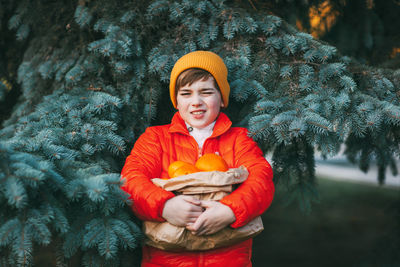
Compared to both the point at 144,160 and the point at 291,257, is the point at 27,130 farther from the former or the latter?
the point at 291,257

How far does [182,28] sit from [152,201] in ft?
4.64

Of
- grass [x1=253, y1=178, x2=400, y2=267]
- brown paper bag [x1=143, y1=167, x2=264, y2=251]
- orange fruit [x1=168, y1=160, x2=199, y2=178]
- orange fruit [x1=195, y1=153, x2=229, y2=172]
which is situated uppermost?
orange fruit [x1=195, y1=153, x2=229, y2=172]

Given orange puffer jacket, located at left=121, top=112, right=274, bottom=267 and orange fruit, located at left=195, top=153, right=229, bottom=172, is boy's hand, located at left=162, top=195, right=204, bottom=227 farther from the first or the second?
orange fruit, located at left=195, top=153, right=229, bottom=172

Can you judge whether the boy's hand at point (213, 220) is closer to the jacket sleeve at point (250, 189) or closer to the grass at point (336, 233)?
the jacket sleeve at point (250, 189)

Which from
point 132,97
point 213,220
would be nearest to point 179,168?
point 213,220

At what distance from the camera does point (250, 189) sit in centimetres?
180

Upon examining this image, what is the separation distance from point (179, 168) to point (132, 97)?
90 centimetres

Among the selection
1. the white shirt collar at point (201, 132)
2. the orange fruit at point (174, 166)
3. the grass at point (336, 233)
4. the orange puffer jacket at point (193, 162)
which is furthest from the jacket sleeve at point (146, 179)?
the grass at point (336, 233)

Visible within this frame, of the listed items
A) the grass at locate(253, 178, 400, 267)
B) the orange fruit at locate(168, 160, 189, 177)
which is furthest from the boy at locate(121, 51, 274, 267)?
the grass at locate(253, 178, 400, 267)

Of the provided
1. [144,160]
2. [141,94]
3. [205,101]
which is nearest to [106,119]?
[141,94]

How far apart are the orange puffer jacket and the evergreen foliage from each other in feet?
0.38

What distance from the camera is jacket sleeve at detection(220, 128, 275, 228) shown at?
1.73 m

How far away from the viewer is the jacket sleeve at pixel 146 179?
174 centimetres

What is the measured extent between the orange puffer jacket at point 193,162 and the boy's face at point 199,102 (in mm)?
86
